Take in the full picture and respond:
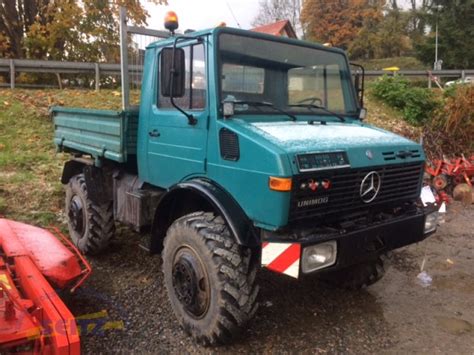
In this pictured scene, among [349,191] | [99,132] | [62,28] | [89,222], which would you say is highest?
[62,28]

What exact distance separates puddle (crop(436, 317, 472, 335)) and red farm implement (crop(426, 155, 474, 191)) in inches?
200

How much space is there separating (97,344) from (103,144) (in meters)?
2.16

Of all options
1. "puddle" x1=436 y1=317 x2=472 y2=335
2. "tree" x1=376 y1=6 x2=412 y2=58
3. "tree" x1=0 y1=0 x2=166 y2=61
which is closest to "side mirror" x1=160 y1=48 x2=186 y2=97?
"puddle" x1=436 y1=317 x2=472 y2=335

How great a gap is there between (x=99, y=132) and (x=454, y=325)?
3916 mm

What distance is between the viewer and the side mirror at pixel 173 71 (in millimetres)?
3477

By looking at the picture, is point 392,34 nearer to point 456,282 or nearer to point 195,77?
point 456,282

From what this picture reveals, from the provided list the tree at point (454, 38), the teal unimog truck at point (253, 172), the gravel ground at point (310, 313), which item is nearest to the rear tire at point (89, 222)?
the gravel ground at point (310, 313)

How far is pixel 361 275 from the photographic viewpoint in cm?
443

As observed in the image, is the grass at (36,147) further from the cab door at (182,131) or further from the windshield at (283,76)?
the windshield at (283,76)

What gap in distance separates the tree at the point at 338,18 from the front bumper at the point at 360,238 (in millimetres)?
39262

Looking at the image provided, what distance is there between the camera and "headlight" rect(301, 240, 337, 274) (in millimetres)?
3010

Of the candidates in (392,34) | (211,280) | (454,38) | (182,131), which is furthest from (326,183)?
(392,34)

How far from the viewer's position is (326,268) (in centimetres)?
311

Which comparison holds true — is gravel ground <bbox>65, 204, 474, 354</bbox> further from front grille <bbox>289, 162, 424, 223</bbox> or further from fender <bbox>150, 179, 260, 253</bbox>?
front grille <bbox>289, 162, 424, 223</bbox>
